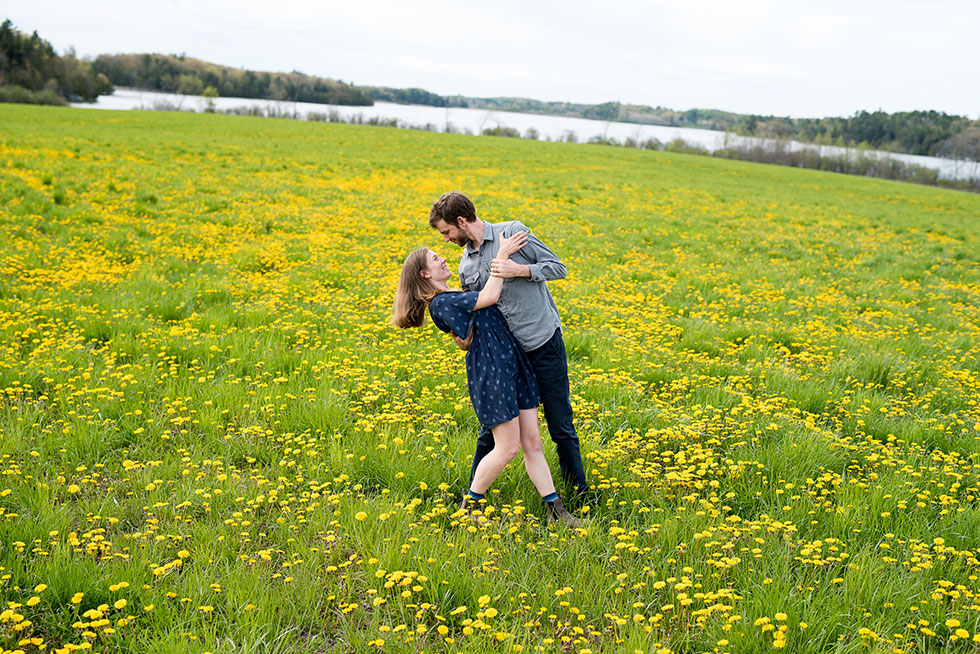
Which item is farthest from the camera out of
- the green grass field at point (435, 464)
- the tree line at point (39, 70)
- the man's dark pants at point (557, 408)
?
the tree line at point (39, 70)

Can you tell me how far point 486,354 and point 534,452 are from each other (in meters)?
0.75

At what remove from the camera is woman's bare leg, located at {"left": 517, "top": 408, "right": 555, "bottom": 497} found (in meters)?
4.07

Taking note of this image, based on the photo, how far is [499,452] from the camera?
3.97 meters

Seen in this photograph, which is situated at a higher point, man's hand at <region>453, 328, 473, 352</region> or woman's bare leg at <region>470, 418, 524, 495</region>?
man's hand at <region>453, 328, 473, 352</region>

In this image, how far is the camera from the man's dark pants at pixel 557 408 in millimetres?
4145

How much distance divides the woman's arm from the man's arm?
0.14ft

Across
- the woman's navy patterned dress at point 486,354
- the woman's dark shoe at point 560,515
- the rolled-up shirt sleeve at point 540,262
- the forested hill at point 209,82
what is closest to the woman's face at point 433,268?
the woman's navy patterned dress at point 486,354

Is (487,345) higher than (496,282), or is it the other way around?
(496,282)

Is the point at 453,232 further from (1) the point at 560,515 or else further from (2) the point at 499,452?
(1) the point at 560,515

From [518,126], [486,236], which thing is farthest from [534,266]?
[518,126]

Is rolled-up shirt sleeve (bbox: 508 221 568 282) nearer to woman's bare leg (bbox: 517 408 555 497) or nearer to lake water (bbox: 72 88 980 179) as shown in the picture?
woman's bare leg (bbox: 517 408 555 497)

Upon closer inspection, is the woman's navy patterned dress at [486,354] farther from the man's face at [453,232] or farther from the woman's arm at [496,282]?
the man's face at [453,232]

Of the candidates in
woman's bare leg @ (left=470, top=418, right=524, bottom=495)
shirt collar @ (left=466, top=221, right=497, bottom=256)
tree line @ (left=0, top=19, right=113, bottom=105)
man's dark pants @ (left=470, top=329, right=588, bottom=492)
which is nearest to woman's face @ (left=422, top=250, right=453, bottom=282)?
shirt collar @ (left=466, top=221, right=497, bottom=256)

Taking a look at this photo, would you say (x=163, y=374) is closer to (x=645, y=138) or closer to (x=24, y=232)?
(x=24, y=232)
